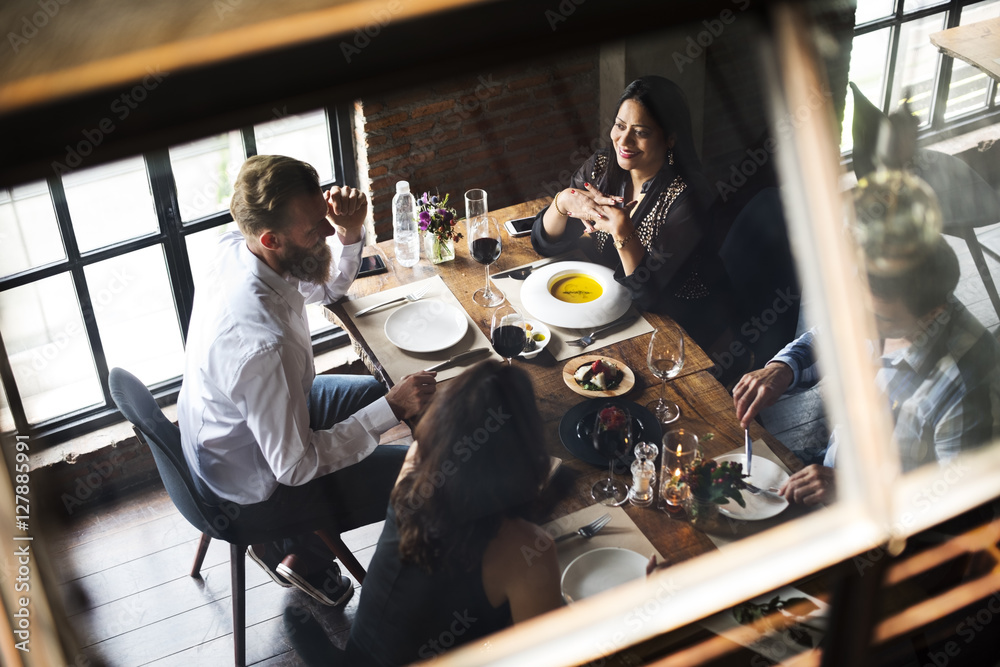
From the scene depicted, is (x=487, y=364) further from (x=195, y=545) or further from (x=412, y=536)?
(x=195, y=545)

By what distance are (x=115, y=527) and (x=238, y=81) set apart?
1.69m

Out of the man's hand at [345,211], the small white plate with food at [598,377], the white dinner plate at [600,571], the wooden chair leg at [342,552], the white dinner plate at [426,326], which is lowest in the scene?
the wooden chair leg at [342,552]

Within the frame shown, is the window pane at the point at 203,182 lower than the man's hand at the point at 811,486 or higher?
higher

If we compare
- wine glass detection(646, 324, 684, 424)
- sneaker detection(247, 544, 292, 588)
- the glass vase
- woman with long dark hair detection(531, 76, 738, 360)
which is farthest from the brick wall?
wine glass detection(646, 324, 684, 424)

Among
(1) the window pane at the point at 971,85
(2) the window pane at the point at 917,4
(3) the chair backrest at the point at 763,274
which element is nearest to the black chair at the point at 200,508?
(3) the chair backrest at the point at 763,274

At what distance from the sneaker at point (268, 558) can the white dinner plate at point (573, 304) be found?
24.2 inches

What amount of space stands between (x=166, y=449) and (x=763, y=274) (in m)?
1.11

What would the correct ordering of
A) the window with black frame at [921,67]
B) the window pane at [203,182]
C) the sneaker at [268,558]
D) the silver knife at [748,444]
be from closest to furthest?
the silver knife at [748,444] → the sneaker at [268,558] → the window pane at [203,182] → the window with black frame at [921,67]

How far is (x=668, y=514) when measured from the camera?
0.92m

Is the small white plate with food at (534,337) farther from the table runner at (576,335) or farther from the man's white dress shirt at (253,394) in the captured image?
the man's white dress shirt at (253,394)

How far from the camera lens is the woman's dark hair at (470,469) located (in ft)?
2.95

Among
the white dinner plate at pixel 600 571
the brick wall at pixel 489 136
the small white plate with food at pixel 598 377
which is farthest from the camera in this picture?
the brick wall at pixel 489 136

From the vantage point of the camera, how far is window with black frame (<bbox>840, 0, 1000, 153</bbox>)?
2135mm

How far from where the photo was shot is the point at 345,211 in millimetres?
1277
